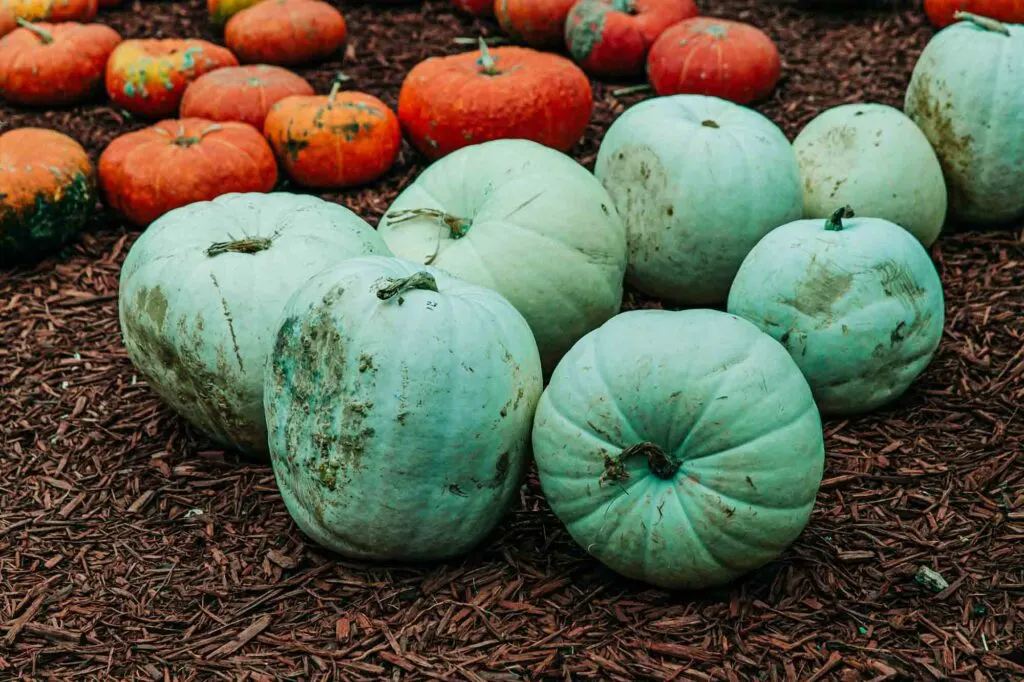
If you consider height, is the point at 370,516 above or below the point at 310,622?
above

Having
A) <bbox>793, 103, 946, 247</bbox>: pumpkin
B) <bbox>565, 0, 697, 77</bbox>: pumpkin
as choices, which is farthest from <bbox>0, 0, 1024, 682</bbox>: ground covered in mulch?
<bbox>565, 0, 697, 77</bbox>: pumpkin

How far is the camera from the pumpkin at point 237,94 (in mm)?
5656

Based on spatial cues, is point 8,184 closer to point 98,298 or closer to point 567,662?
point 98,298

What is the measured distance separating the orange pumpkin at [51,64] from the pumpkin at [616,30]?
276 centimetres

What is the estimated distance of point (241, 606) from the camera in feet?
10.1

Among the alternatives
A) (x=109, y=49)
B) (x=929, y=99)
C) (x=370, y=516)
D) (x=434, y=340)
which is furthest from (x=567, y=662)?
(x=109, y=49)

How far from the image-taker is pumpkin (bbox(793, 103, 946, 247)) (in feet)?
14.5

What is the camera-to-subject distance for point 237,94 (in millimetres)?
5699

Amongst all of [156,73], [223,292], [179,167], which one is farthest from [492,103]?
[223,292]

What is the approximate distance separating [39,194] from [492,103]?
2146 millimetres

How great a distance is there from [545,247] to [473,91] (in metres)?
1.87

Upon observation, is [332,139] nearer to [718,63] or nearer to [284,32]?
[284,32]

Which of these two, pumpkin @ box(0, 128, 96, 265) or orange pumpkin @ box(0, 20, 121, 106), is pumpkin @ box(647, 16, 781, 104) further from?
orange pumpkin @ box(0, 20, 121, 106)

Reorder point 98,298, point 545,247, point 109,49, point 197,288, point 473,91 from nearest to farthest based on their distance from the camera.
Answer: point 197,288
point 545,247
point 98,298
point 473,91
point 109,49
